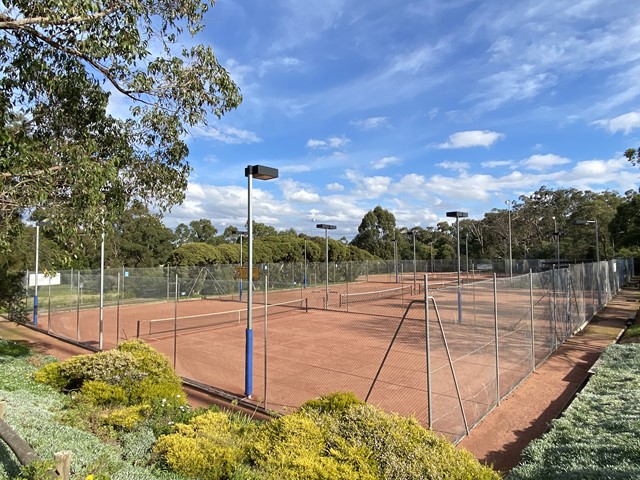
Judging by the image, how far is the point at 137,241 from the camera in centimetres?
5600

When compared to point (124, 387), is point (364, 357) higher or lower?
lower

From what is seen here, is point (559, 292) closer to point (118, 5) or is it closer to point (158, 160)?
point (158, 160)

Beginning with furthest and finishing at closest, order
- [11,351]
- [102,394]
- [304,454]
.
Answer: [11,351] < [102,394] < [304,454]

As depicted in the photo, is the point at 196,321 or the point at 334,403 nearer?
the point at 334,403

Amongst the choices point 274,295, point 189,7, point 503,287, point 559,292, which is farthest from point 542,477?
point 274,295

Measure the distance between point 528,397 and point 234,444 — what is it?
719 cm

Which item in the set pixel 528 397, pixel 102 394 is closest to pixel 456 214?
pixel 528 397

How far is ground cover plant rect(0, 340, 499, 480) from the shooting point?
4.12 meters

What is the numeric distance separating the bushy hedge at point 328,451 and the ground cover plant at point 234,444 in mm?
10

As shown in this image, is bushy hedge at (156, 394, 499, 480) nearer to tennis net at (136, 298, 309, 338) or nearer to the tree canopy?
the tree canopy

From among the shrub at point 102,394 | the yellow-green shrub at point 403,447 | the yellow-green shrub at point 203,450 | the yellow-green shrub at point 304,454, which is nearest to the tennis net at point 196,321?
the shrub at point 102,394

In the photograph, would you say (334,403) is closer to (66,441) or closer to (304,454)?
(304,454)

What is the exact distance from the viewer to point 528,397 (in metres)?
9.42

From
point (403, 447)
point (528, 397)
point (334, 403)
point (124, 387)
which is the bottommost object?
point (528, 397)
